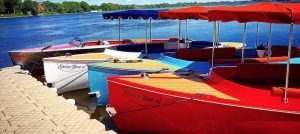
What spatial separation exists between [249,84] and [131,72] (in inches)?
176

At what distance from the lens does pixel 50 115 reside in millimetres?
9898

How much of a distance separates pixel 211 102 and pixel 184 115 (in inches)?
36.3

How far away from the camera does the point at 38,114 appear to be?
32.9 feet

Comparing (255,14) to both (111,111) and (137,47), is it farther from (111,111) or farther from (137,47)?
(137,47)

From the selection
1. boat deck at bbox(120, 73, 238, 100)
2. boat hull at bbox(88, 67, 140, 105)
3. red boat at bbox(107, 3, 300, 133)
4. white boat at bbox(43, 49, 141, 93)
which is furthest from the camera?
white boat at bbox(43, 49, 141, 93)

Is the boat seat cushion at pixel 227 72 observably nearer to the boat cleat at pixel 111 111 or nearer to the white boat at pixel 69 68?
the boat cleat at pixel 111 111

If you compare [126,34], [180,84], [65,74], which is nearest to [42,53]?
[65,74]

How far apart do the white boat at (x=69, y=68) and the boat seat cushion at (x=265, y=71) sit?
6.89 meters

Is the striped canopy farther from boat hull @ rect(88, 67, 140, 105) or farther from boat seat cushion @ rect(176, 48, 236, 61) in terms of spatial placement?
boat hull @ rect(88, 67, 140, 105)

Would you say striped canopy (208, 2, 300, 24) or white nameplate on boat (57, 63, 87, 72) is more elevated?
striped canopy (208, 2, 300, 24)

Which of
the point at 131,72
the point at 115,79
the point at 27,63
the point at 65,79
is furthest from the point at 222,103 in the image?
the point at 27,63

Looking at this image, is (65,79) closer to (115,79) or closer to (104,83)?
(104,83)

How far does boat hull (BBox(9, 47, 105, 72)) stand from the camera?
1741cm

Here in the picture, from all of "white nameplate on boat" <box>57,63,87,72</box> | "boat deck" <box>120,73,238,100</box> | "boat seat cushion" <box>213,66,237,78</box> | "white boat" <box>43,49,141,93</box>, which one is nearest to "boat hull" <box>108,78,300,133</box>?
"boat deck" <box>120,73,238,100</box>
